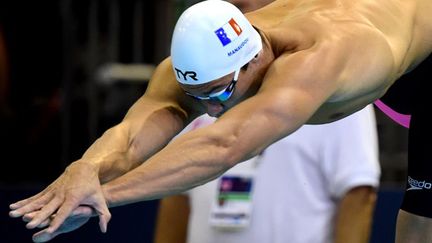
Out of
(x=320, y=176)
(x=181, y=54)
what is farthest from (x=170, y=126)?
(x=320, y=176)

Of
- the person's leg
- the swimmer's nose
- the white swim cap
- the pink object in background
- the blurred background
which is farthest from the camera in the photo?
the blurred background

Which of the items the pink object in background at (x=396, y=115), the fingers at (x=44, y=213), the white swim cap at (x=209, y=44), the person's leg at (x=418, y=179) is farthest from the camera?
the pink object in background at (x=396, y=115)

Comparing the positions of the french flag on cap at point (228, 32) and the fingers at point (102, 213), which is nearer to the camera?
the fingers at point (102, 213)

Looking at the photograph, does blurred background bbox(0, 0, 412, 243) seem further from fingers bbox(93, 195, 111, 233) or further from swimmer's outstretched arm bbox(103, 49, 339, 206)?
fingers bbox(93, 195, 111, 233)

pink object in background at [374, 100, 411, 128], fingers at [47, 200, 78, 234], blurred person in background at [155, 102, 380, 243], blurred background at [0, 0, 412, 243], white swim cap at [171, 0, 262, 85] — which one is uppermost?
white swim cap at [171, 0, 262, 85]

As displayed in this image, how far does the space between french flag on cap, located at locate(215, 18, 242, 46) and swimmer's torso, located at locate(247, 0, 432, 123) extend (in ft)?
0.53

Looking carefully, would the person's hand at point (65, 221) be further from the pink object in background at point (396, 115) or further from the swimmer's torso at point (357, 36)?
the pink object in background at point (396, 115)

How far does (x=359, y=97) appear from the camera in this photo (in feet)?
13.1

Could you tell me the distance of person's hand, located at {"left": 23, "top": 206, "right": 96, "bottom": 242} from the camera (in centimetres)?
343

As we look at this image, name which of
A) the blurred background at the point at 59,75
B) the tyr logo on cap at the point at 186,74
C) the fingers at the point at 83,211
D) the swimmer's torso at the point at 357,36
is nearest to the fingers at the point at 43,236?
the fingers at the point at 83,211

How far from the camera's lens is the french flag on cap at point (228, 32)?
3.91 meters

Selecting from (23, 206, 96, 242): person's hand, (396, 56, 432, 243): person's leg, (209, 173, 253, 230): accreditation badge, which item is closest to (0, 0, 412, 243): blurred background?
(209, 173, 253, 230): accreditation badge

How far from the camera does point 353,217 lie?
4.77 m

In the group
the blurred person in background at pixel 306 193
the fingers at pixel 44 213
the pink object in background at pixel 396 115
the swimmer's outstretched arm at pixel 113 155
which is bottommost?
the blurred person in background at pixel 306 193
